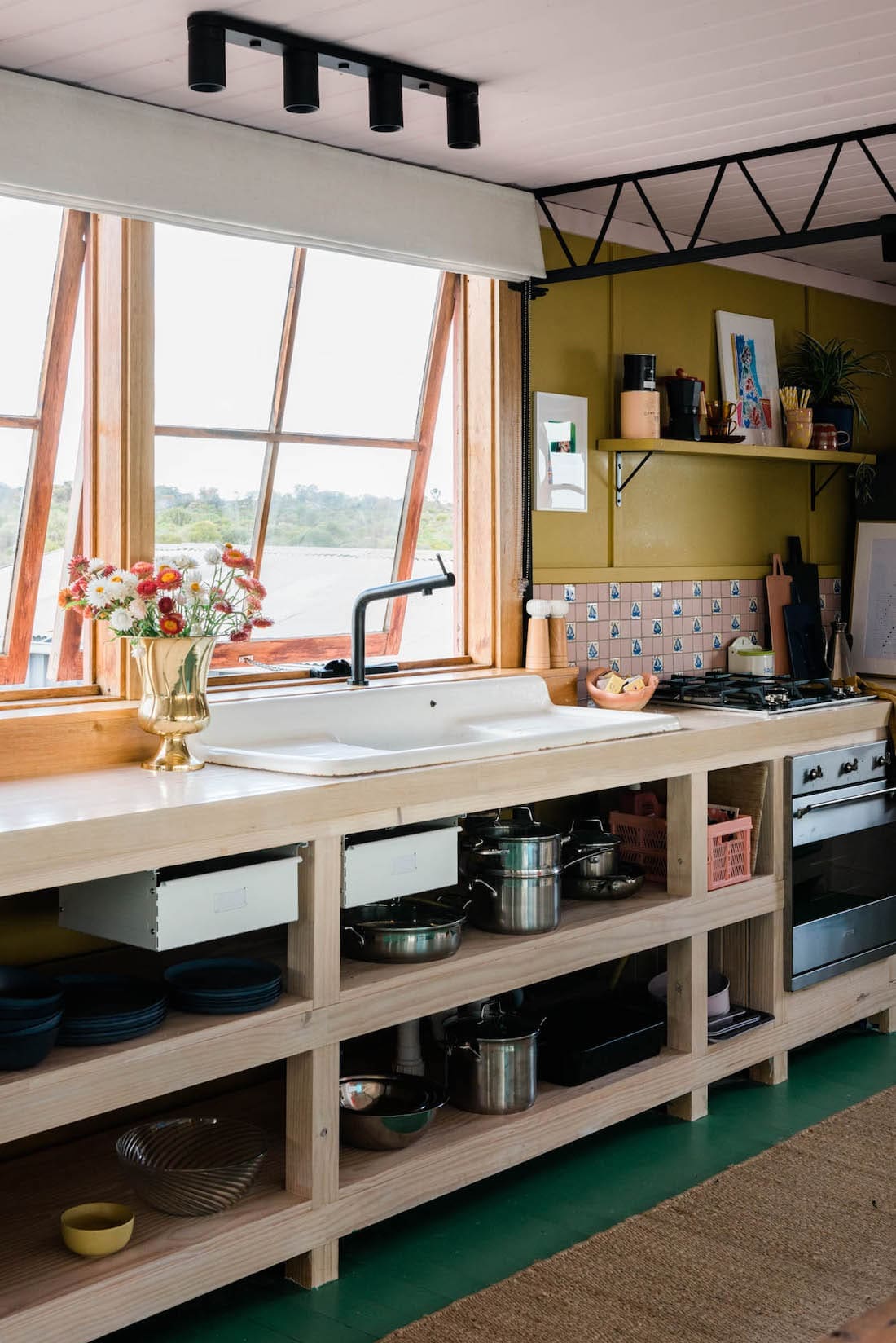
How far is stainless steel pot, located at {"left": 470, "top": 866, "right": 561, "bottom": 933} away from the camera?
3.62 meters

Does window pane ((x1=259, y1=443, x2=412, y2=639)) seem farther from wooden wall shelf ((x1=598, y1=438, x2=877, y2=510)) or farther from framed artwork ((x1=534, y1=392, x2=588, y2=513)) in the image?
wooden wall shelf ((x1=598, y1=438, x2=877, y2=510))

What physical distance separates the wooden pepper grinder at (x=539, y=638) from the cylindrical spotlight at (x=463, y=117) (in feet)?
5.00

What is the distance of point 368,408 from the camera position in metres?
4.59

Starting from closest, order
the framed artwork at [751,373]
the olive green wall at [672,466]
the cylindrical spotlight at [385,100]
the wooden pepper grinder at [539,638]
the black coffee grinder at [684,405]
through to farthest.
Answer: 1. the cylindrical spotlight at [385,100]
2. the wooden pepper grinder at [539,638]
3. the olive green wall at [672,466]
4. the black coffee grinder at [684,405]
5. the framed artwork at [751,373]

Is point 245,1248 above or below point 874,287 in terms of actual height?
below

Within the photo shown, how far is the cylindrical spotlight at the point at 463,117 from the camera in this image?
3.42 metres

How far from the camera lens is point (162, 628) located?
320 cm

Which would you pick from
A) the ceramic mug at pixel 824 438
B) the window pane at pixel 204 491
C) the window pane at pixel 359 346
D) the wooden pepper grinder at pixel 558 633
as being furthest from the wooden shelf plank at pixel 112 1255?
the ceramic mug at pixel 824 438

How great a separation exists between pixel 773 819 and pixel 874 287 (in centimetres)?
292

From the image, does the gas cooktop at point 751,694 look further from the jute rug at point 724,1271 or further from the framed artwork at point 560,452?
the jute rug at point 724,1271

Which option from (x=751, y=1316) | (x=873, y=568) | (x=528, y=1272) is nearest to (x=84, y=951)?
(x=528, y=1272)

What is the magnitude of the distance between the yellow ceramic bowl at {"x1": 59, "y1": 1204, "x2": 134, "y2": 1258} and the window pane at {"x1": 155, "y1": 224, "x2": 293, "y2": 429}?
2137 mm

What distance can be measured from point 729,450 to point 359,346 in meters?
1.34

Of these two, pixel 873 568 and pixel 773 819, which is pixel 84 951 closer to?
pixel 773 819
